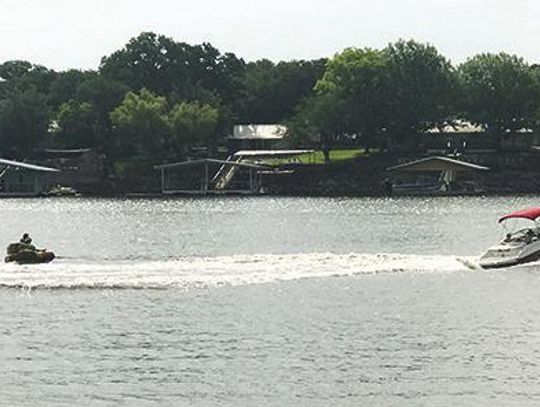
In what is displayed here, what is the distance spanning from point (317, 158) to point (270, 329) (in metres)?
110

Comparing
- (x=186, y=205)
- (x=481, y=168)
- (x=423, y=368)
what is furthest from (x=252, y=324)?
(x=481, y=168)

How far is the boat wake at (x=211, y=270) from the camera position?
50.0m

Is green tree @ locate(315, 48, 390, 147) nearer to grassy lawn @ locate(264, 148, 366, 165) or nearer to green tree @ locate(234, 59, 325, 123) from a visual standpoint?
grassy lawn @ locate(264, 148, 366, 165)

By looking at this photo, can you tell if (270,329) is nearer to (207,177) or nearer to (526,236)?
(526,236)

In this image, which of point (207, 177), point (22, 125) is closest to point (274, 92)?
point (22, 125)

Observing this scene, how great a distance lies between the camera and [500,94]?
484ft

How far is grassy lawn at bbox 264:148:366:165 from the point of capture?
146m

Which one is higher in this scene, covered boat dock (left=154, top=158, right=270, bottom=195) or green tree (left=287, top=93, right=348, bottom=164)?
green tree (left=287, top=93, right=348, bottom=164)

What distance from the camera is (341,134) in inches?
5915

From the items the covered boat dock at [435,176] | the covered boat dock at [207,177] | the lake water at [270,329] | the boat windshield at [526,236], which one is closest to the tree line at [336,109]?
the covered boat dock at [207,177]

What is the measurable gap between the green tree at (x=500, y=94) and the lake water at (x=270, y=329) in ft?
260

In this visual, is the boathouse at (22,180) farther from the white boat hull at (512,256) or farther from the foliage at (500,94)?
the white boat hull at (512,256)

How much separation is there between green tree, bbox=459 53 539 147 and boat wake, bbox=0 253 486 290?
93.7m

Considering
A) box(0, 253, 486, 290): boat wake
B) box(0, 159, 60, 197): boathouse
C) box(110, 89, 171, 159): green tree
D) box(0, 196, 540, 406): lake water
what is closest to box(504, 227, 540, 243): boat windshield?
box(0, 196, 540, 406): lake water
